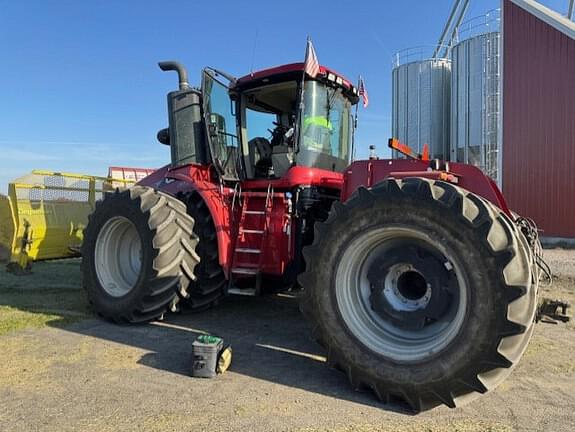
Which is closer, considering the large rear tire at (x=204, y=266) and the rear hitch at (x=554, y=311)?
the rear hitch at (x=554, y=311)

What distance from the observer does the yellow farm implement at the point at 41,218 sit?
757 cm

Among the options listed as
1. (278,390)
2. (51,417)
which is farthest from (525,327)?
(51,417)

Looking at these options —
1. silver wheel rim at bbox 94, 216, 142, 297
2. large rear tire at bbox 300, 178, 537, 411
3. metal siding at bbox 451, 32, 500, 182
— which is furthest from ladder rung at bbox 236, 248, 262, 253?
metal siding at bbox 451, 32, 500, 182

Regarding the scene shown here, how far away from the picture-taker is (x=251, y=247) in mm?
5531

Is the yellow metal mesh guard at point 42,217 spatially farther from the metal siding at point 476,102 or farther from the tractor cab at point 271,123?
the metal siding at point 476,102

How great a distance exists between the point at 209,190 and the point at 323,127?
1504mm

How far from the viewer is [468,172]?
4.54 metres

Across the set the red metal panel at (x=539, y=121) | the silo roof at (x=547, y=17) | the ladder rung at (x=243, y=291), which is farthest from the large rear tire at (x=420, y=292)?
the silo roof at (x=547, y=17)

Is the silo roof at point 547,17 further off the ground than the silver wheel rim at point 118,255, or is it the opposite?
the silo roof at point 547,17

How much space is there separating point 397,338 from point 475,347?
25.7 inches

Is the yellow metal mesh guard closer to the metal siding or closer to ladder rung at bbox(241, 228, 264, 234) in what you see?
ladder rung at bbox(241, 228, 264, 234)

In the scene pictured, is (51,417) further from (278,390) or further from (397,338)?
(397,338)

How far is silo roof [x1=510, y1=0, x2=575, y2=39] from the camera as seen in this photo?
14673mm

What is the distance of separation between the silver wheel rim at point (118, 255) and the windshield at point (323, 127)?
2.19m
